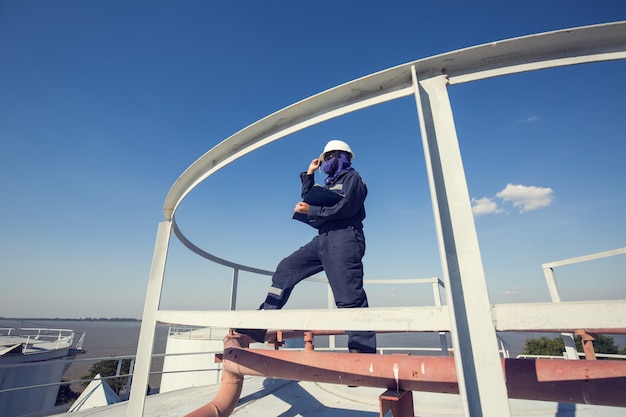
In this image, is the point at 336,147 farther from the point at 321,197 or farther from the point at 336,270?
the point at 336,270

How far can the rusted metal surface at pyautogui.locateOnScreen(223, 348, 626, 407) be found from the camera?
953 millimetres

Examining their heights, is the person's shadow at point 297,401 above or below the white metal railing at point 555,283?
below

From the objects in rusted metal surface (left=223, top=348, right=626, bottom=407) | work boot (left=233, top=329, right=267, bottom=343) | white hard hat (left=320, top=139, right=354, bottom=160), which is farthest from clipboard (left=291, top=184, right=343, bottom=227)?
work boot (left=233, top=329, right=267, bottom=343)

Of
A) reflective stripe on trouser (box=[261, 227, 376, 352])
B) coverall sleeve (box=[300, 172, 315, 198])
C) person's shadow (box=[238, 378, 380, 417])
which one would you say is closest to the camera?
reflective stripe on trouser (box=[261, 227, 376, 352])

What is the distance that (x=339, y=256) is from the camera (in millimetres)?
1826

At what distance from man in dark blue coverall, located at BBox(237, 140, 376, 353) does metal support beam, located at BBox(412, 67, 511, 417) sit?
973 millimetres

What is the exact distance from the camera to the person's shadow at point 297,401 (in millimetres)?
2445

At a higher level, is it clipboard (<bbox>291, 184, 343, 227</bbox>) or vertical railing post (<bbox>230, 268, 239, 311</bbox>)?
clipboard (<bbox>291, 184, 343, 227</bbox>)

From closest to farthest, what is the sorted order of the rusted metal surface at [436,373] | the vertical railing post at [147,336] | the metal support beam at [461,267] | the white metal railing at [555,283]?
the metal support beam at [461,267] < the rusted metal surface at [436,373] < the vertical railing post at [147,336] < the white metal railing at [555,283]

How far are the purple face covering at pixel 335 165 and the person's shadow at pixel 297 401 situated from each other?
2.08m

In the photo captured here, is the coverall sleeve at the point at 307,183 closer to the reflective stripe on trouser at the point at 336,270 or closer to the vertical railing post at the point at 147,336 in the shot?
the reflective stripe on trouser at the point at 336,270

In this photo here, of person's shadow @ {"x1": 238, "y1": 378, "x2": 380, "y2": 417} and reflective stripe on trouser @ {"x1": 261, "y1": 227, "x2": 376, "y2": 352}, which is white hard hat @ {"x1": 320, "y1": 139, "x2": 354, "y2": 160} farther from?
person's shadow @ {"x1": 238, "y1": 378, "x2": 380, "y2": 417}

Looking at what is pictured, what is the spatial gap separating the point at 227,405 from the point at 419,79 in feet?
7.99

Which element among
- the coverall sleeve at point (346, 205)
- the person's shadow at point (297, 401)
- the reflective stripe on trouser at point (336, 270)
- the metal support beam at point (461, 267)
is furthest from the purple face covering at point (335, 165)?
the person's shadow at point (297, 401)
